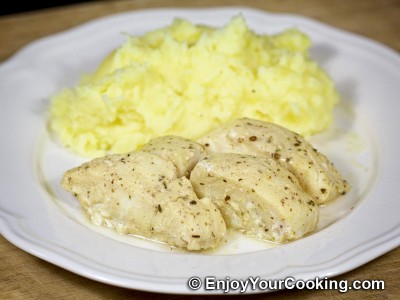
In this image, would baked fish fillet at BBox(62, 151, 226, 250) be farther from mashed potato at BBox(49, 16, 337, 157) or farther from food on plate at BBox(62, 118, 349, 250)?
mashed potato at BBox(49, 16, 337, 157)

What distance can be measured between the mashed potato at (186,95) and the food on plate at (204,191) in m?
0.50

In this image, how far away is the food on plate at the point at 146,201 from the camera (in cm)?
368

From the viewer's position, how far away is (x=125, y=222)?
3863 mm

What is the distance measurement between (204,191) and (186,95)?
101 cm

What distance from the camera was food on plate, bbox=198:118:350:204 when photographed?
13.5ft

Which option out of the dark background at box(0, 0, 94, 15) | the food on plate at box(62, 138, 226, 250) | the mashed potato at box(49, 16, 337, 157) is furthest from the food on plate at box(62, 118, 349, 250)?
the dark background at box(0, 0, 94, 15)

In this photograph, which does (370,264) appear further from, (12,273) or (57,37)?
(57,37)

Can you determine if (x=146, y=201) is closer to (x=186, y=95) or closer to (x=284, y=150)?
(x=284, y=150)

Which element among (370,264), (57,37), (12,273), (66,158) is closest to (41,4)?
(57,37)

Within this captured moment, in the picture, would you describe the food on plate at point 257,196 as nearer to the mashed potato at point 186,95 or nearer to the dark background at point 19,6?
the mashed potato at point 186,95

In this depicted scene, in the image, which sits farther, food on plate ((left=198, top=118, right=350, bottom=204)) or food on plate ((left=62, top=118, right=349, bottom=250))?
food on plate ((left=198, top=118, right=350, bottom=204))

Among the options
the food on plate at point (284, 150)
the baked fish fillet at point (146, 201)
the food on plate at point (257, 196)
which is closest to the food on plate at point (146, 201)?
the baked fish fillet at point (146, 201)

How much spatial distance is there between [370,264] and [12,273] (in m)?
1.97

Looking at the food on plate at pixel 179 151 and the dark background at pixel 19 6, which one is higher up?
the food on plate at pixel 179 151
